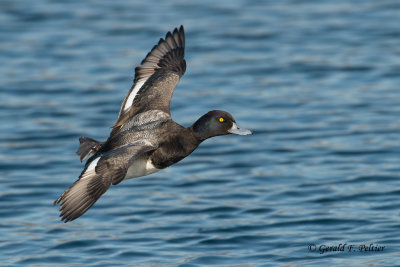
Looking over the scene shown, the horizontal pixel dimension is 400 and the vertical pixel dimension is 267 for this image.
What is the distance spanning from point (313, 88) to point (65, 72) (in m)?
4.82

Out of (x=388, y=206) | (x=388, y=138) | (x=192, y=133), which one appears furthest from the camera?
(x=388, y=138)

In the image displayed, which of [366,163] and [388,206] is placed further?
[366,163]

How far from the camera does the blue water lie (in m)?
10.9

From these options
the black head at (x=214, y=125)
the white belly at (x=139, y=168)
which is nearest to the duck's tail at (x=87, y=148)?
the white belly at (x=139, y=168)

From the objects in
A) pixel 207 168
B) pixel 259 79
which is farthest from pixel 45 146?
pixel 259 79

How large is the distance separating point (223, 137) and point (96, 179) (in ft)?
21.3

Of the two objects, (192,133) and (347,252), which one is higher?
(192,133)

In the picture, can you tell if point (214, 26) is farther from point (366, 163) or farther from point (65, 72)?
point (366, 163)

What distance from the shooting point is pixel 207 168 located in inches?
533

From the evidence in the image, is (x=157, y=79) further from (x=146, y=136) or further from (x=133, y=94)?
(x=146, y=136)

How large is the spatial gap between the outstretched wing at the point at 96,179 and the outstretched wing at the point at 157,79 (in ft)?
4.38

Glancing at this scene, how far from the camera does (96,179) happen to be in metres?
8.81

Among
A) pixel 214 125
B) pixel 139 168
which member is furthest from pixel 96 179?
pixel 214 125

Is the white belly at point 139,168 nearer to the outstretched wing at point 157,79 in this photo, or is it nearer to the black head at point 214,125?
the black head at point 214,125
